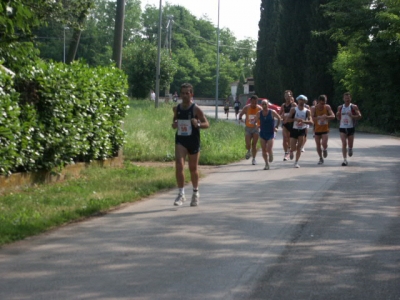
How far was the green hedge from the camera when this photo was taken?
12.8 metres

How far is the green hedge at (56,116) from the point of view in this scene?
12836mm

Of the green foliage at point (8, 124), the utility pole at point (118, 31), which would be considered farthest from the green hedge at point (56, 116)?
the utility pole at point (118, 31)

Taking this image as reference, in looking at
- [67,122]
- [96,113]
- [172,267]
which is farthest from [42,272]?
[96,113]

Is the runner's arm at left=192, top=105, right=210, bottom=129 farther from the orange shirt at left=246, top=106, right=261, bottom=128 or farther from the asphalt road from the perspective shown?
the orange shirt at left=246, top=106, right=261, bottom=128

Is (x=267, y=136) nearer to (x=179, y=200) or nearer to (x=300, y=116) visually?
(x=300, y=116)

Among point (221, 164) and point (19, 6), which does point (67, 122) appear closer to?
point (19, 6)

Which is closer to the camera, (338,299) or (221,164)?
(338,299)

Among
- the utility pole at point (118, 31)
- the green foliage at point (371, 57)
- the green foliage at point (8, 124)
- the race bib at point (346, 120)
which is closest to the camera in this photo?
the green foliage at point (8, 124)

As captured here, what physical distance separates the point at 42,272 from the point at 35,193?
5.68 m

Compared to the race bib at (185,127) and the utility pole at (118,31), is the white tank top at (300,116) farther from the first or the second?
the race bib at (185,127)

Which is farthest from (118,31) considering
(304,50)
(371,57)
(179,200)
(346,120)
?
(304,50)

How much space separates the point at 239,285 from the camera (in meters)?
7.12

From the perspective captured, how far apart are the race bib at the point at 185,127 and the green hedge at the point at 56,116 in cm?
268

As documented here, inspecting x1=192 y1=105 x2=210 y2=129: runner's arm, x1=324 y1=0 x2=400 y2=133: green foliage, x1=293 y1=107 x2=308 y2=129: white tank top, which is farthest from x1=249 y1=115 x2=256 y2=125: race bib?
x1=324 y1=0 x2=400 y2=133: green foliage
